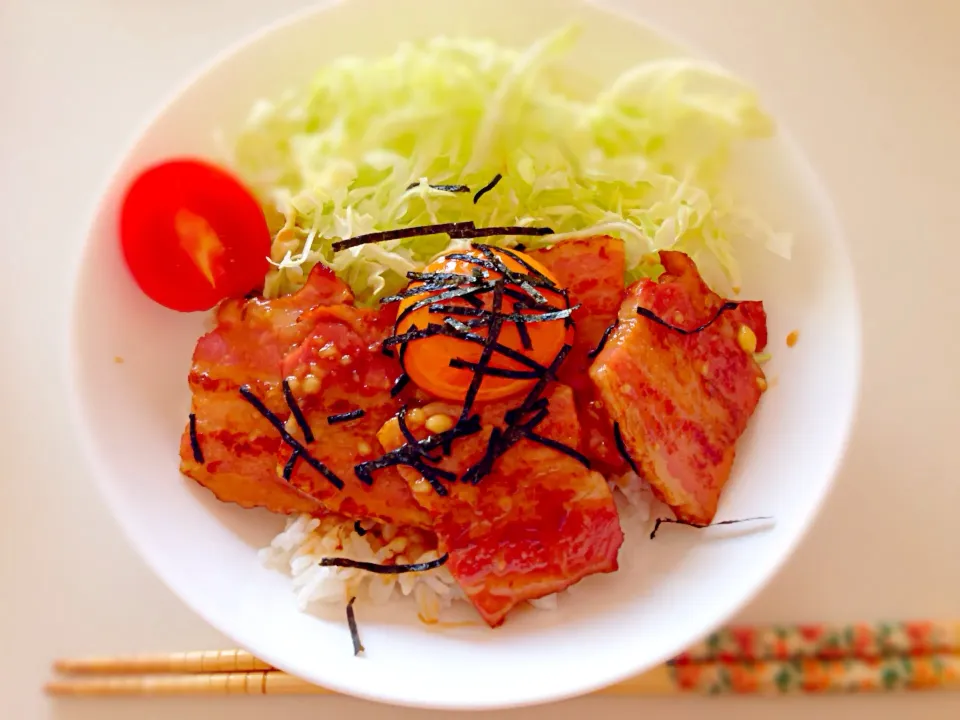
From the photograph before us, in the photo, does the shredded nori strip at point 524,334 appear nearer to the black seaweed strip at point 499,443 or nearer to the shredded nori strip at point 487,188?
the black seaweed strip at point 499,443

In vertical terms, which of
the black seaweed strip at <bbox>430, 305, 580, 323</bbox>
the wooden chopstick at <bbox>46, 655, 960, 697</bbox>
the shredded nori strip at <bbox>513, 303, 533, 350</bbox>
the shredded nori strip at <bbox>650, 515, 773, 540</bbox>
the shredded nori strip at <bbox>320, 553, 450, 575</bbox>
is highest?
the black seaweed strip at <bbox>430, 305, 580, 323</bbox>

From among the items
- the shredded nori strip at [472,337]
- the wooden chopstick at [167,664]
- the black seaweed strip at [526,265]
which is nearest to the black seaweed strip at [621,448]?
the shredded nori strip at [472,337]

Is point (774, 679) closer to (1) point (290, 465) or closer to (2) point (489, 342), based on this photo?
(2) point (489, 342)

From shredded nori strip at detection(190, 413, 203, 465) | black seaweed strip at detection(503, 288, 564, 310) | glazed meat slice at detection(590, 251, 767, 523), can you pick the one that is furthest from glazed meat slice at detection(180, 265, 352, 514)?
glazed meat slice at detection(590, 251, 767, 523)

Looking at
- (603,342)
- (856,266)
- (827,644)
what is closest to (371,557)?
(603,342)

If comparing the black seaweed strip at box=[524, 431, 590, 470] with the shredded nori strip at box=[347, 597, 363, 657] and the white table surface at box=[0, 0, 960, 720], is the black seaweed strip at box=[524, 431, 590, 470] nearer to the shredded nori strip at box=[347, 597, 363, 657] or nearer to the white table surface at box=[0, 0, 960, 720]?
the shredded nori strip at box=[347, 597, 363, 657]

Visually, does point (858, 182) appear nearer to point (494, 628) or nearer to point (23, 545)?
point (494, 628)
